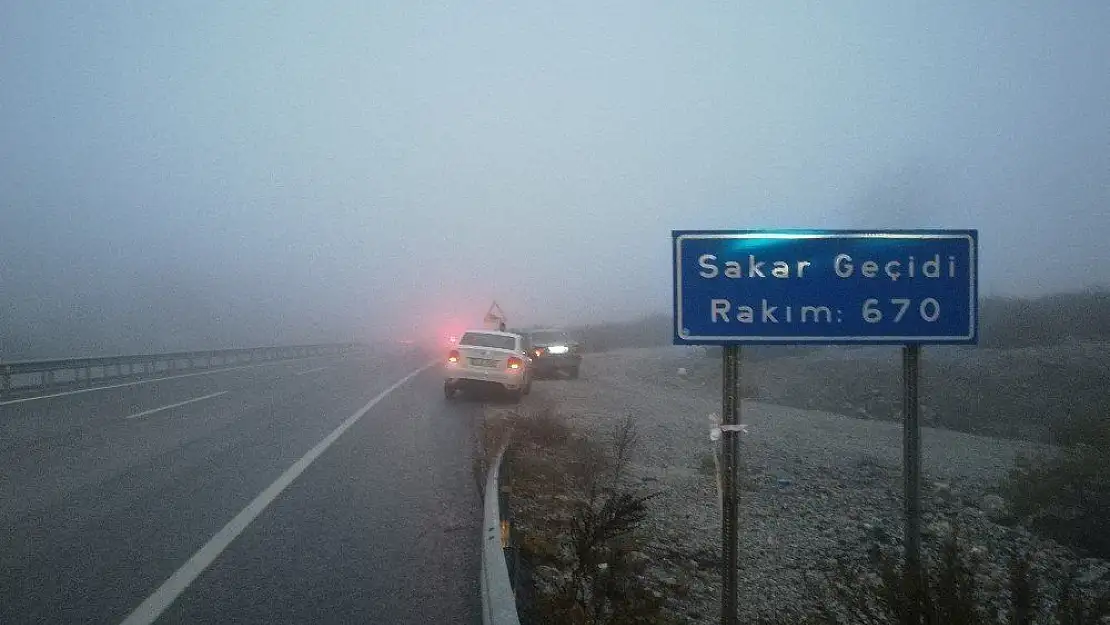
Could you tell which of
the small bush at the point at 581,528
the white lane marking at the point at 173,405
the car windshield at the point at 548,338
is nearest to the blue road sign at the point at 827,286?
the small bush at the point at 581,528

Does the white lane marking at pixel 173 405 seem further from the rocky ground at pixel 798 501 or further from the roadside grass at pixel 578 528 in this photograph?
the rocky ground at pixel 798 501

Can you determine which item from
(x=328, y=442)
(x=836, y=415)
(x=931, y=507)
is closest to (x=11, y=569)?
(x=328, y=442)

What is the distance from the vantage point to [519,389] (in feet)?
59.9

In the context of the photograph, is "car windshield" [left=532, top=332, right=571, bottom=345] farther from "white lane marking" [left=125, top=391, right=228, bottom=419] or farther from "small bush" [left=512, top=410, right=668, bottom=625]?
"small bush" [left=512, top=410, right=668, bottom=625]

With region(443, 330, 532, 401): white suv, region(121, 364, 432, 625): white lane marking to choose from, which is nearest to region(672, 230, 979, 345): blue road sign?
region(121, 364, 432, 625): white lane marking

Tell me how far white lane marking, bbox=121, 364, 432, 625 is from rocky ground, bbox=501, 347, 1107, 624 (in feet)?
8.39

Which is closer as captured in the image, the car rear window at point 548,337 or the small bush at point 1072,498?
the small bush at point 1072,498

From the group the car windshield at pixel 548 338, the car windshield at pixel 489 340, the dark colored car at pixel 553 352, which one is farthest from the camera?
the car windshield at pixel 548 338

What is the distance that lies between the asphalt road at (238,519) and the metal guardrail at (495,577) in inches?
15.9

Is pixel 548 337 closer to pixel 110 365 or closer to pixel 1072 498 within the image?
pixel 110 365

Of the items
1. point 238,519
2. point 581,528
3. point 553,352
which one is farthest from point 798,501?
point 553,352

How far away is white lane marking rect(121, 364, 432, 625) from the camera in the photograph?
4488 millimetres

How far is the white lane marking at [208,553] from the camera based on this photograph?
4.49 meters

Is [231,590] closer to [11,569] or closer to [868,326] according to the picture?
[11,569]
